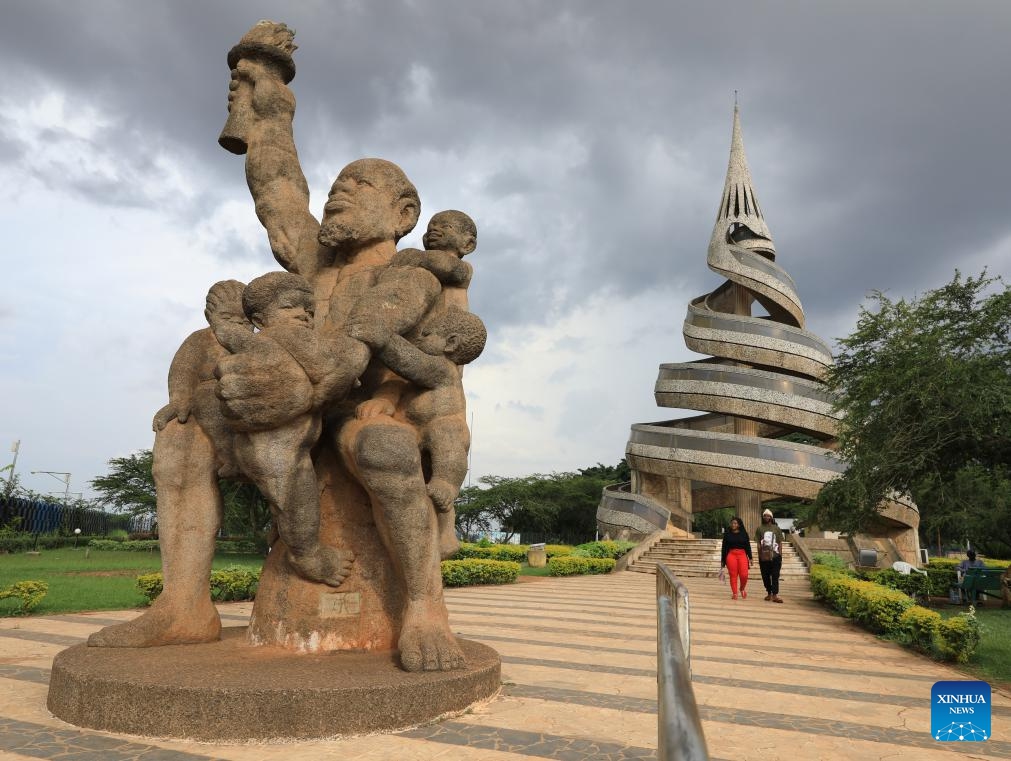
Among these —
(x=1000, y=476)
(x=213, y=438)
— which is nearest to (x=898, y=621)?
(x=1000, y=476)

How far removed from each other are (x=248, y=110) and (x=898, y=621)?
8.22 metres

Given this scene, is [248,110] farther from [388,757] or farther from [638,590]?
[638,590]

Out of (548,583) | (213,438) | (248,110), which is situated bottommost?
(548,583)

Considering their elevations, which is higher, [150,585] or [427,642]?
[427,642]

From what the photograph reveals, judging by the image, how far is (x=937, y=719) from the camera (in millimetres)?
2895

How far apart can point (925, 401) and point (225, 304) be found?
34.4ft

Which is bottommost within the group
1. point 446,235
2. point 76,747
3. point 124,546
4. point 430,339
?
point 124,546

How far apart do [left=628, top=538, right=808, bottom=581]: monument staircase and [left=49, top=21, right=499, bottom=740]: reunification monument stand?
16121mm

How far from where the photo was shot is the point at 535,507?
4581 cm

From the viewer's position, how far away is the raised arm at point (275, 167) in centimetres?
538

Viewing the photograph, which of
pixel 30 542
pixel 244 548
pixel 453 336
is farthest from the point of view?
pixel 244 548

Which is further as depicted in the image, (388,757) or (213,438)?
(213,438)

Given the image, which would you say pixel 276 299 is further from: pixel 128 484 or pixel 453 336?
pixel 128 484

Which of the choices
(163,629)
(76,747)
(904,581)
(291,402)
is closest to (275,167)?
(291,402)
